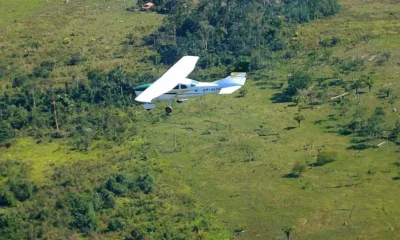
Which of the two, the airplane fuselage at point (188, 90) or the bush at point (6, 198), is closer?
the bush at point (6, 198)

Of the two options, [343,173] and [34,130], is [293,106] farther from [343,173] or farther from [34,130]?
[34,130]

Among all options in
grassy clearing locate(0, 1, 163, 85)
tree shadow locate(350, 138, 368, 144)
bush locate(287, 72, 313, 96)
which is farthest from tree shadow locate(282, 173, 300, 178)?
grassy clearing locate(0, 1, 163, 85)

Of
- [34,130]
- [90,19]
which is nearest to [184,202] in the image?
[34,130]

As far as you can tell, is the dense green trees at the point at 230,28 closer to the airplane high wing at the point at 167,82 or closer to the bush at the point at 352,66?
the bush at the point at 352,66

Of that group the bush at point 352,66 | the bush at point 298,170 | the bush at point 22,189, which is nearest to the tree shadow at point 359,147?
the bush at point 298,170

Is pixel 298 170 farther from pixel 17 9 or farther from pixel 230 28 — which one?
pixel 17 9

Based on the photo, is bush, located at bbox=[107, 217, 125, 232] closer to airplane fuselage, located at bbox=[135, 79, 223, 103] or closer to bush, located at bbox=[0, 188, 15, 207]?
bush, located at bbox=[0, 188, 15, 207]
